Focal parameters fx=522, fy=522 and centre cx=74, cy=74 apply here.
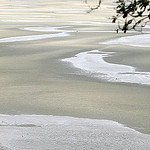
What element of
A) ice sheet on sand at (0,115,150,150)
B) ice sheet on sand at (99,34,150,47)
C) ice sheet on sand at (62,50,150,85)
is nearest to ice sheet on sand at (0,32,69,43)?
ice sheet on sand at (99,34,150,47)

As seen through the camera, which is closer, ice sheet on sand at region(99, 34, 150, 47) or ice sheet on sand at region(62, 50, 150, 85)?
ice sheet on sand at region(62, 50, 150, 85)

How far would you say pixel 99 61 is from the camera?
12.8 metres

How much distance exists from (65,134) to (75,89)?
3.07 meters

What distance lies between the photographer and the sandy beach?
632 centimetres

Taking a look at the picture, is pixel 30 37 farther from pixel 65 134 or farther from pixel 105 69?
pixel 65 134

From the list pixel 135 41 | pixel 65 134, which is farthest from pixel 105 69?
pixel 135 41

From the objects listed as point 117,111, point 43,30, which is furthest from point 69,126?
point 43,30

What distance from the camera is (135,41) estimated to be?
17141 millimetres

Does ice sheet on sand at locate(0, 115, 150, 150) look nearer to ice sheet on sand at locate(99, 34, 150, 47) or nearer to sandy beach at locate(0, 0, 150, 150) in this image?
sandy beach at locate(0, 0, 150, 150)

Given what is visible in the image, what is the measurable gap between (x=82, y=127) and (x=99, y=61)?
6352 millimetres

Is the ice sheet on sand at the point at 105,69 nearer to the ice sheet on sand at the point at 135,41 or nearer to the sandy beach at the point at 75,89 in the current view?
the sandy beach at the point at 75,89

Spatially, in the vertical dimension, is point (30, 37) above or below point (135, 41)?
below

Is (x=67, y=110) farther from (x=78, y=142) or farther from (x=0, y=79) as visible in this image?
(x=0, y=79)

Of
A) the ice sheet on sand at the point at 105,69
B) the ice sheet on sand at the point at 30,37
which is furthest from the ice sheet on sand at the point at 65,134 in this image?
the ice sheet on sand at the point at 30,37
